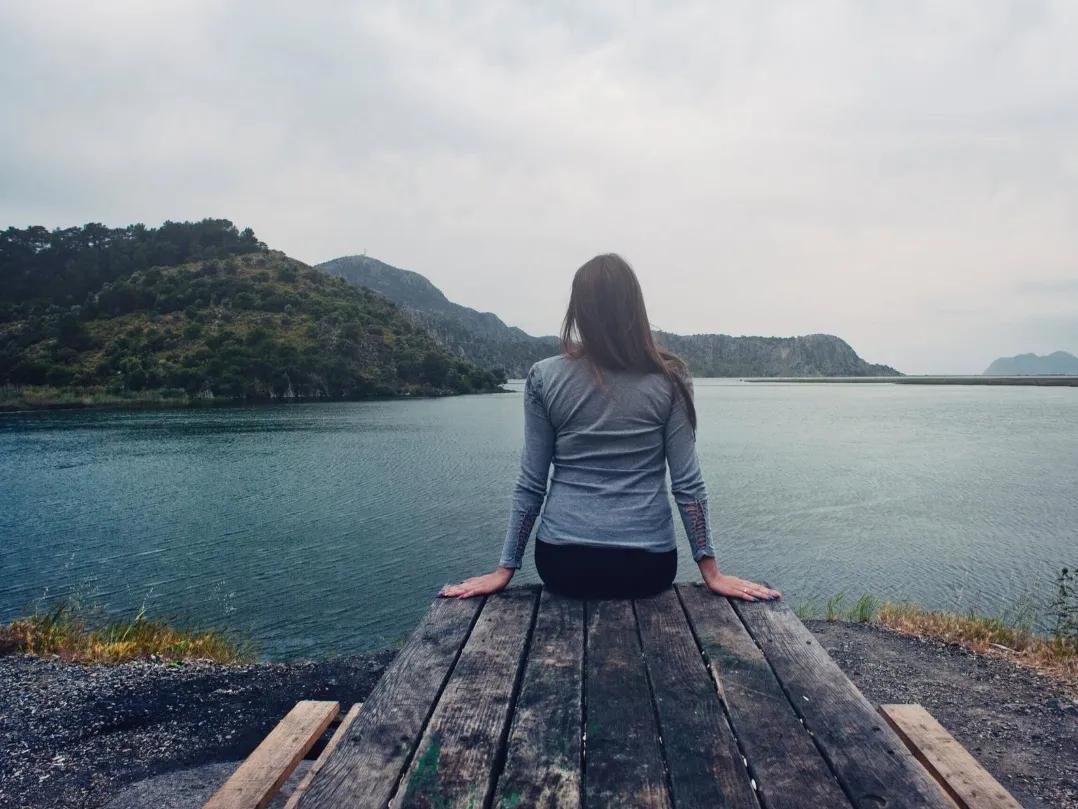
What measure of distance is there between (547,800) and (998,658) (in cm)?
851

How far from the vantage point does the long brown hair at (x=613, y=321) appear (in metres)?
3.42

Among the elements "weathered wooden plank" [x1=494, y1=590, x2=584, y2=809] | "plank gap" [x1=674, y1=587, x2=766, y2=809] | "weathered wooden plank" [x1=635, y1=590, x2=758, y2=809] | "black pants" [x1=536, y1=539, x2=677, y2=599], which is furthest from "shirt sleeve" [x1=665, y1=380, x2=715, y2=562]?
"weathered wooden plank" [x1=494, y1=590, x2=584, y2=809]

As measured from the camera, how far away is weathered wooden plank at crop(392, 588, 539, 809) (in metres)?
1.88

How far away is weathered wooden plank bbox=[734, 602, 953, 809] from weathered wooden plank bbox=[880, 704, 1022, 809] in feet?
3.89

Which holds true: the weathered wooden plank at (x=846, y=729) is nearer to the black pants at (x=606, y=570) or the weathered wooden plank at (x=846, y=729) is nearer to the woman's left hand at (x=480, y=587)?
the black pants at (x=606, y=570)

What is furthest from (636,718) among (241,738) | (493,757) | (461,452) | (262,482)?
(461,452)

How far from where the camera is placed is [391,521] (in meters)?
19.6

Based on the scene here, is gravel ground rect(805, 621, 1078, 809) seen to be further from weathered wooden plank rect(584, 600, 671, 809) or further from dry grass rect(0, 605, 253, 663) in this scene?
dry grass rect(0, 605, 253, 663)

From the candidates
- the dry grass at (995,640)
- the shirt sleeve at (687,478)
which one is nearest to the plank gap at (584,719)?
the shirt sleeve at (687,478)

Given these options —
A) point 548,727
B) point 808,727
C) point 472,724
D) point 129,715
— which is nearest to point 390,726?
point 472,724

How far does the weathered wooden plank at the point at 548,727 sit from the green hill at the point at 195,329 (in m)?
75.5

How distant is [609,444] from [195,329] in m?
87.9

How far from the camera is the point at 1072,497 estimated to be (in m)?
22.9

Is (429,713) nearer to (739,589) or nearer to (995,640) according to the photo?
(739,589)
